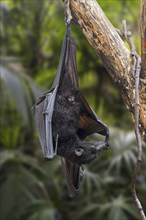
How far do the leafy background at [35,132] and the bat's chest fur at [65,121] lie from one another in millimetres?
1109

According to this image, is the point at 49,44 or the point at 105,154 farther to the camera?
the point at 49,44

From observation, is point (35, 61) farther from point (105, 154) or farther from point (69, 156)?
point (69, 156)

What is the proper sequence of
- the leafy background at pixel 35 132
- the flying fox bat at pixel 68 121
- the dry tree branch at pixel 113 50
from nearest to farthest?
the dry tree branch at pixel 113 50
the flying fox bat at pixel 68 121
the leafy background at pixel 35 132

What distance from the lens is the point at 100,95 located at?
3258 mm

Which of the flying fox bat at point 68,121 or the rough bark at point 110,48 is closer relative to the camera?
the rough bark at point 110,48

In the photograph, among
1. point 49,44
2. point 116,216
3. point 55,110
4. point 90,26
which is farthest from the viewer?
point 49,44

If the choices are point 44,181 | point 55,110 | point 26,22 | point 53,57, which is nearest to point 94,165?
point 44,181

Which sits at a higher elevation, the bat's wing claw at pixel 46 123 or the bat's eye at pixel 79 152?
the bat's wing claw at pixel 46 123

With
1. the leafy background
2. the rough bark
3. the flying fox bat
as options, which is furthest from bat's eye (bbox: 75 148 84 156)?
the leafy background

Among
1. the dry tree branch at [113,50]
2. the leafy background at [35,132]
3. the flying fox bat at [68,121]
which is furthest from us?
the leafy background at [35,132]

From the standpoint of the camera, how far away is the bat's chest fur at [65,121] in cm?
112

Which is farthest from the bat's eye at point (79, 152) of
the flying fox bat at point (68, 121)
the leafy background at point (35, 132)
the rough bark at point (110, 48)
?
the leafy background at point (35, 132)

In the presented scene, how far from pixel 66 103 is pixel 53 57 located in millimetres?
2128

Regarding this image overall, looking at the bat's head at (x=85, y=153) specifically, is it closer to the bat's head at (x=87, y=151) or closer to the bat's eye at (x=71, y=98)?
the bat's head at (x=87, y=151)
